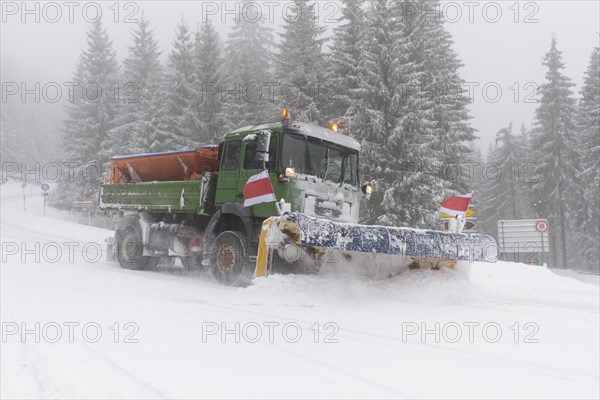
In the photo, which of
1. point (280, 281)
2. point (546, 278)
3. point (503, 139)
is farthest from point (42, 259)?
point (503, 139)

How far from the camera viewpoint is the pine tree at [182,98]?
26.0 m

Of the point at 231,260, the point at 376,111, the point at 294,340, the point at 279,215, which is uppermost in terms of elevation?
the point at 376,111

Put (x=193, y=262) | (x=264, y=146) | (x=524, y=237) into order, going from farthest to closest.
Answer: (x=524, y=237) → (x=193, y=262) → (x=264, y=146)

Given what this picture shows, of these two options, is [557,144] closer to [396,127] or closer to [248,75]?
[396,127]

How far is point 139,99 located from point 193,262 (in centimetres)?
2316

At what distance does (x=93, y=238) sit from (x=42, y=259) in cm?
822

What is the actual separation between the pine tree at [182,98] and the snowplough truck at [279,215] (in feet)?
50.6

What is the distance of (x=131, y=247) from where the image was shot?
11500mm

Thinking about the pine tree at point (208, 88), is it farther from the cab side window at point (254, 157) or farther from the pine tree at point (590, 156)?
the pine tree at point (590, 156)

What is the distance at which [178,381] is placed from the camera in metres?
3.43

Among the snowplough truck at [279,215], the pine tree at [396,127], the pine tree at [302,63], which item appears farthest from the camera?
the pine tree at [302,63]

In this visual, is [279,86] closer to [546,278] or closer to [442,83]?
[442,83]

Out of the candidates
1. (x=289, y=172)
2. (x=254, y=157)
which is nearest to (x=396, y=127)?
(x=254, y=157)

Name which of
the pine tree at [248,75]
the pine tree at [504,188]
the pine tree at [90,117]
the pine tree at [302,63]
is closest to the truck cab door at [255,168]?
the pine tree at [302,63]
